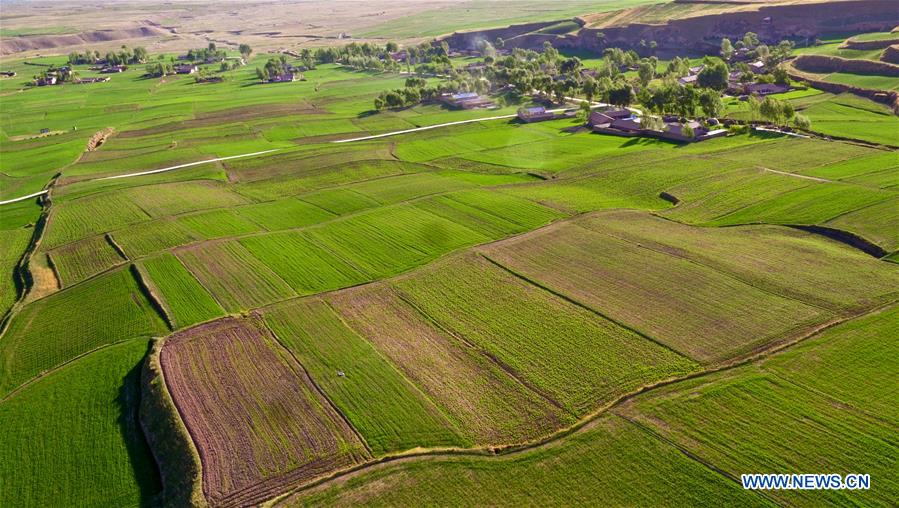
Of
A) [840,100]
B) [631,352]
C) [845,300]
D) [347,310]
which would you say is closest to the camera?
[631,352]

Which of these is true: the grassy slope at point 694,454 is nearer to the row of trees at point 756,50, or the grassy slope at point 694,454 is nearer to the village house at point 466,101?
the village house at point 466,101

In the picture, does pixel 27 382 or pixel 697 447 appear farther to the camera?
pixel 27 382

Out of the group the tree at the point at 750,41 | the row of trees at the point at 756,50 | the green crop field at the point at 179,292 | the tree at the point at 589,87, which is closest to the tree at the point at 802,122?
the tree at the point at 589,87

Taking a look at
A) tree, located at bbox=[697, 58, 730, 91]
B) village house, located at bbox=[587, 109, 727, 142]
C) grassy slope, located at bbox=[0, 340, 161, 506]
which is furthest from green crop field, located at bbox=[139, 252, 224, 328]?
tree, located at bbox=[697, 58, 730, 91]

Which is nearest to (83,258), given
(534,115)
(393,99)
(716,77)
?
(534,115)

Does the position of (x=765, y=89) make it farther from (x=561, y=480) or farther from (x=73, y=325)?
(x=73, y=325)

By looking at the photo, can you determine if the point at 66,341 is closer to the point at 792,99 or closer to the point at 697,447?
the point at 697,447

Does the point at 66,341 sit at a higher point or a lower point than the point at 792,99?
lower

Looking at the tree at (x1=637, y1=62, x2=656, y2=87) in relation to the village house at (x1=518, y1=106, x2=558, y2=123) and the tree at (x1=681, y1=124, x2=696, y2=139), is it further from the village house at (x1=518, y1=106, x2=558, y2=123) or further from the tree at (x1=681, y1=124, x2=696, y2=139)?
the tree at (x1=681, y1=124, x2=696, y2=139)

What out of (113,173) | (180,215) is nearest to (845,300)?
(180,215)
